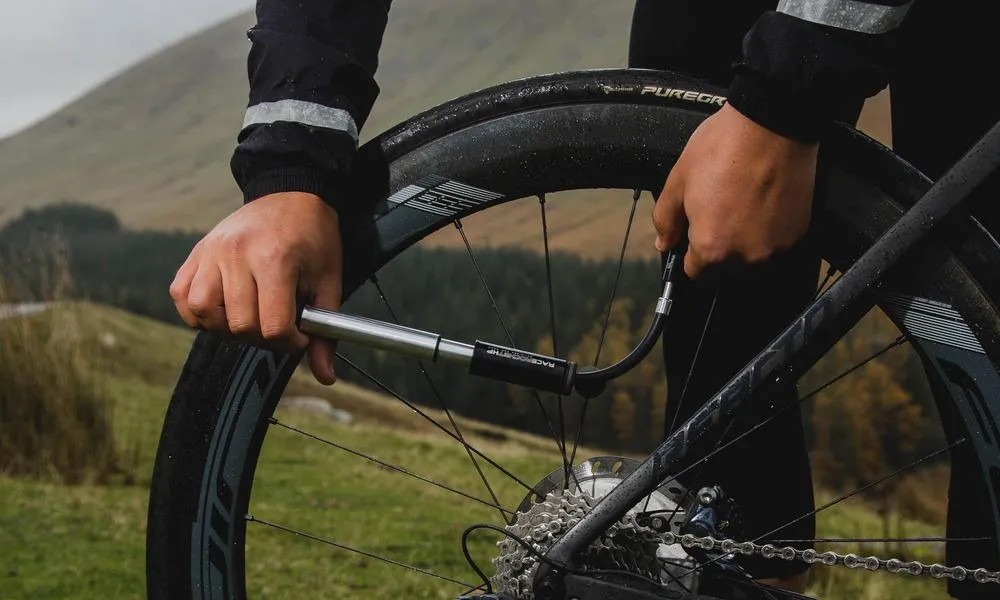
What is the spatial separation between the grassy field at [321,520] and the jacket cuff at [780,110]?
0.93m

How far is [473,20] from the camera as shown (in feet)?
19.9

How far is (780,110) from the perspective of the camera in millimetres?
621

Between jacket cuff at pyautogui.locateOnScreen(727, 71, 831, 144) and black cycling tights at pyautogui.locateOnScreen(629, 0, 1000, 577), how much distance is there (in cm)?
24

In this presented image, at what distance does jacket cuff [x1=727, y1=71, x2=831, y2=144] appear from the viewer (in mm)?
617

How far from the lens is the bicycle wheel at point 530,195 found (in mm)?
668

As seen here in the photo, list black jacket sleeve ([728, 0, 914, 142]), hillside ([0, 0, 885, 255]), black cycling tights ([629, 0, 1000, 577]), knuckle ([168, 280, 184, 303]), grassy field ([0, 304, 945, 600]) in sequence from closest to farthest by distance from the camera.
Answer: black jacket sleeve ([728, 0, 914, 142]), knuckle ([168, 280, 184, 303]), black cycling tights ([629, 0, 1000, 577]), grassy field ([0, 304, 945, 600]), hillside ([0, 0, 885, 255])

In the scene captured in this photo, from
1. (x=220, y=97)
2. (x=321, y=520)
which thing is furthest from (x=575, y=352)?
(x=220, y=97)

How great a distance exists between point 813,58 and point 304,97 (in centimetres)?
35

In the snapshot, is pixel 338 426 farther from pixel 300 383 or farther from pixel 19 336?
pixel 19 336

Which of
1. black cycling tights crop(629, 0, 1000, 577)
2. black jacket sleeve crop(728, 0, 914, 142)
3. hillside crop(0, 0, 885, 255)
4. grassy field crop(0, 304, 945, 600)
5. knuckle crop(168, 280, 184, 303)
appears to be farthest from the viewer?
hillside crop(0, 0, 885, 255)

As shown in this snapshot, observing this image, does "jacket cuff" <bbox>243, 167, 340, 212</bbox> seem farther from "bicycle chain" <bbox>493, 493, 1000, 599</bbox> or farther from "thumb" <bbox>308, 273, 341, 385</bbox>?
"bicycle chain" <bbox>493, 493, 1000, 599</bbox>

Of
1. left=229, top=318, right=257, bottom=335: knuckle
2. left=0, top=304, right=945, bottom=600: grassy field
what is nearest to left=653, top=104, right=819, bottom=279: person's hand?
left=229, top=318, right=257, bottom=335: knuckle

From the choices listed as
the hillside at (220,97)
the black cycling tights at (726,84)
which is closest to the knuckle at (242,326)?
the black cycling tights at (726,84)

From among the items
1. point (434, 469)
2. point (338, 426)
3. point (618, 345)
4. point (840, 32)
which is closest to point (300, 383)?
point (338, 426)
